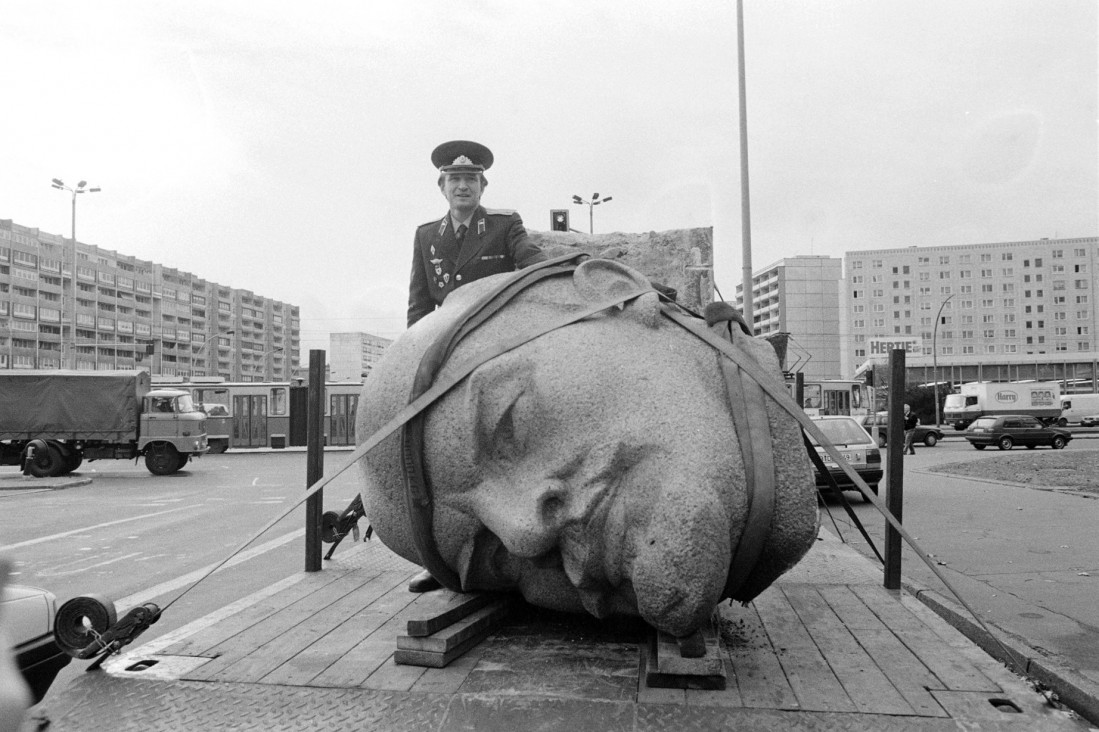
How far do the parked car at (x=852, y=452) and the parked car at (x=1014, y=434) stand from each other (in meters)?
16.9

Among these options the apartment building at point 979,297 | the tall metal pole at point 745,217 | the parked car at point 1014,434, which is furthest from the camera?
the apartment building at point 979,297

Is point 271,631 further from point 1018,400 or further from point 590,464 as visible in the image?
point 1018,400

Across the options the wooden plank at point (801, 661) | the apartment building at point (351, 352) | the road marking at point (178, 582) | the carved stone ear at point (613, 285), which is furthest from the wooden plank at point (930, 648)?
the apartment building at point (351, 352)

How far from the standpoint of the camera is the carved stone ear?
354 cm

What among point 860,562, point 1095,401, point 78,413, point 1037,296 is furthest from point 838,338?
point 860,562

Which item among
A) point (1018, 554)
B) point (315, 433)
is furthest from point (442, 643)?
point (1018, 554)

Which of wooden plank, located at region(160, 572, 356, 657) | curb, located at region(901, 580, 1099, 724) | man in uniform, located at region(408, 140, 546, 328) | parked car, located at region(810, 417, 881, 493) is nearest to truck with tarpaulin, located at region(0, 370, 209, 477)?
parked car, located at region(810, 417, 881, 493)

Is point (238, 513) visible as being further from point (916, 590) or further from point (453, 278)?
point (916, 590)

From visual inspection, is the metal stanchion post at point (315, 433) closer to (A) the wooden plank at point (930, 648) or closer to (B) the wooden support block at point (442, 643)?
(B) the wooden support block at point (442, 643)

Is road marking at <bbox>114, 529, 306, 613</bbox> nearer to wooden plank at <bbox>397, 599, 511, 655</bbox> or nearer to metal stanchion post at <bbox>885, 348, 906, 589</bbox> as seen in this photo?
wooden plank at <bbox>397, 599, 511, 655</bbox>

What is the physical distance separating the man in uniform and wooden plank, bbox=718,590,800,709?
2.20 m

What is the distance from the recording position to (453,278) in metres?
4.84

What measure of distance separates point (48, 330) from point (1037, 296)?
116795mm

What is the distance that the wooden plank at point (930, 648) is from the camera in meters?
3.14
